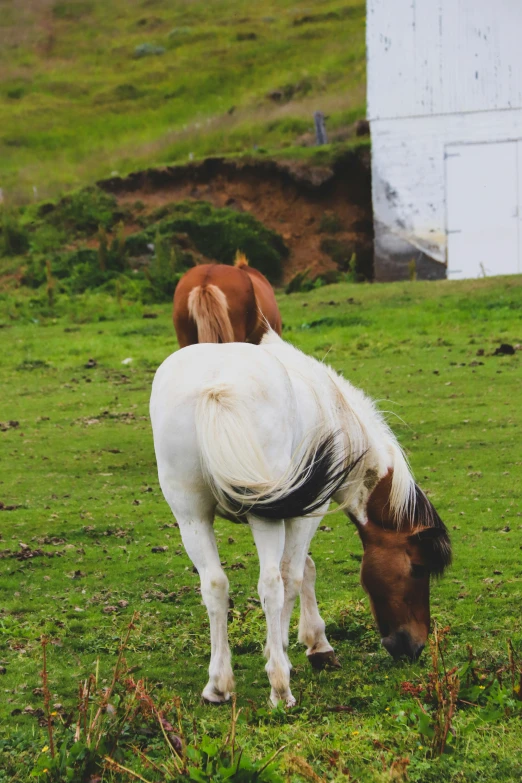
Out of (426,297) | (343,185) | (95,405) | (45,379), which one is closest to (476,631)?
(95,405)

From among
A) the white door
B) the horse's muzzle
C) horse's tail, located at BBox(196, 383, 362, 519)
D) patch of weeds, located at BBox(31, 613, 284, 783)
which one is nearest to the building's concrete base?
the white door

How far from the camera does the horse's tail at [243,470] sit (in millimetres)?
4133

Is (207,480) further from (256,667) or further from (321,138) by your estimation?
(321,138)

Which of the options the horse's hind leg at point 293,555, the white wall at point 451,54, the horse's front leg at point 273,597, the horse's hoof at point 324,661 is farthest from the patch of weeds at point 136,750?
the white wall at point 451,54

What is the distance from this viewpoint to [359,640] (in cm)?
538

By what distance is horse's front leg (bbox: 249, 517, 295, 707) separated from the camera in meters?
4.23

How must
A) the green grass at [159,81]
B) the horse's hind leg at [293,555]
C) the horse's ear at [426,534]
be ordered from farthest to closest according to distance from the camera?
the green grass at [159,81]
the horse's ear at [426,534]
the horse's hind leg at [293,555]

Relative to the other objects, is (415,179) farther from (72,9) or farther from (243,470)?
(72,9)

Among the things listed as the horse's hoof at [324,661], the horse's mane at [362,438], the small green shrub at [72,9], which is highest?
the small green shrub at [72,9]

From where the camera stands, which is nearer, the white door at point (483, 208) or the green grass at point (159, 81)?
the white door at point (483, 208)

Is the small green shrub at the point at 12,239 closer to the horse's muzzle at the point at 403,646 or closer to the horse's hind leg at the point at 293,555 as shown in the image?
the horse's hind leg at the point at 293,555

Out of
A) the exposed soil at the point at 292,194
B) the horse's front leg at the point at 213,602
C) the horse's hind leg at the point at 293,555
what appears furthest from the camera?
the exposed soil at the point at 292,194

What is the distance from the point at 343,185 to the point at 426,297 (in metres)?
9.00

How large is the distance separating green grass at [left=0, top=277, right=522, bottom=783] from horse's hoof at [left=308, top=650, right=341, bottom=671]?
95mm
